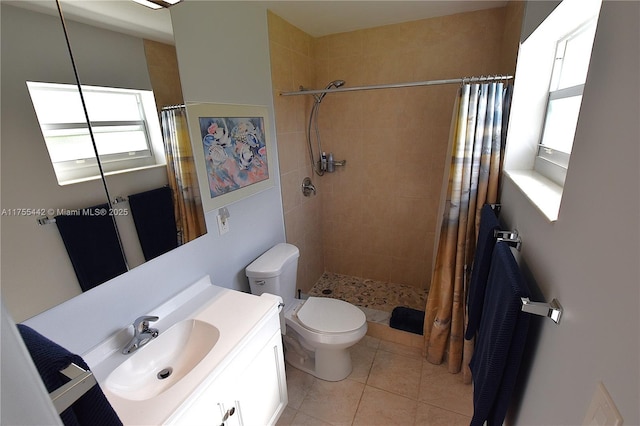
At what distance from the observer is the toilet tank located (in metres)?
1.74

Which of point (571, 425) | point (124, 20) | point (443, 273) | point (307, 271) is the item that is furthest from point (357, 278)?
point (124, 20)

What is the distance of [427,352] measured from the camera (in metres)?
2.01

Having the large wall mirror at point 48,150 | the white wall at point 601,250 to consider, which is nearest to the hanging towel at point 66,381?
the large wall mirror at point 48,150

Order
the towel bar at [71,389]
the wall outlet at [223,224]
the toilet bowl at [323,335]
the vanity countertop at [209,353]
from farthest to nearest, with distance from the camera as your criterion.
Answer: the toilet bowl at [323,335] < the wall outlet at [223,224] < the vanity countertop at [209,353] < the towel bar at [71,389]

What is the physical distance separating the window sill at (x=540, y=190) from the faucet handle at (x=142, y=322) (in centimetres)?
145

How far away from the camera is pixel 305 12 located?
1.89 metres

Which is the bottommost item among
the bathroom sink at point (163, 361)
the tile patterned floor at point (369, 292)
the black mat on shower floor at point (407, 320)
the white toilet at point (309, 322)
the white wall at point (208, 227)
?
the tile patterned floor at point (369, 292)

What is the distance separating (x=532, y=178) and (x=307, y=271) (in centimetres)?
190

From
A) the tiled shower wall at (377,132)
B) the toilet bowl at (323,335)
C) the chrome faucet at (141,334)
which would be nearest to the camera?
the chrome faucet at (141,334)

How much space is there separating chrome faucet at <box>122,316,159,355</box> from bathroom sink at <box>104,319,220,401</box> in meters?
0.02

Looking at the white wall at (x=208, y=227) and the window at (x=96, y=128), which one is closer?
the window at (x=96, y=128)

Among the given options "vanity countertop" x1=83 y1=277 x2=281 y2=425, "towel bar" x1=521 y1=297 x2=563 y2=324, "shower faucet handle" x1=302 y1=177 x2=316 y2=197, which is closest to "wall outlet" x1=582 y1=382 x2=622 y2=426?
"towel bar" x1=521 y1=297 x2=563 y2=324

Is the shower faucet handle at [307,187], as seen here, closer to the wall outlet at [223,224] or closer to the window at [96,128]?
the wall outlet at [223,224]

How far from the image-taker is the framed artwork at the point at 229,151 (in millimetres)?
1445
